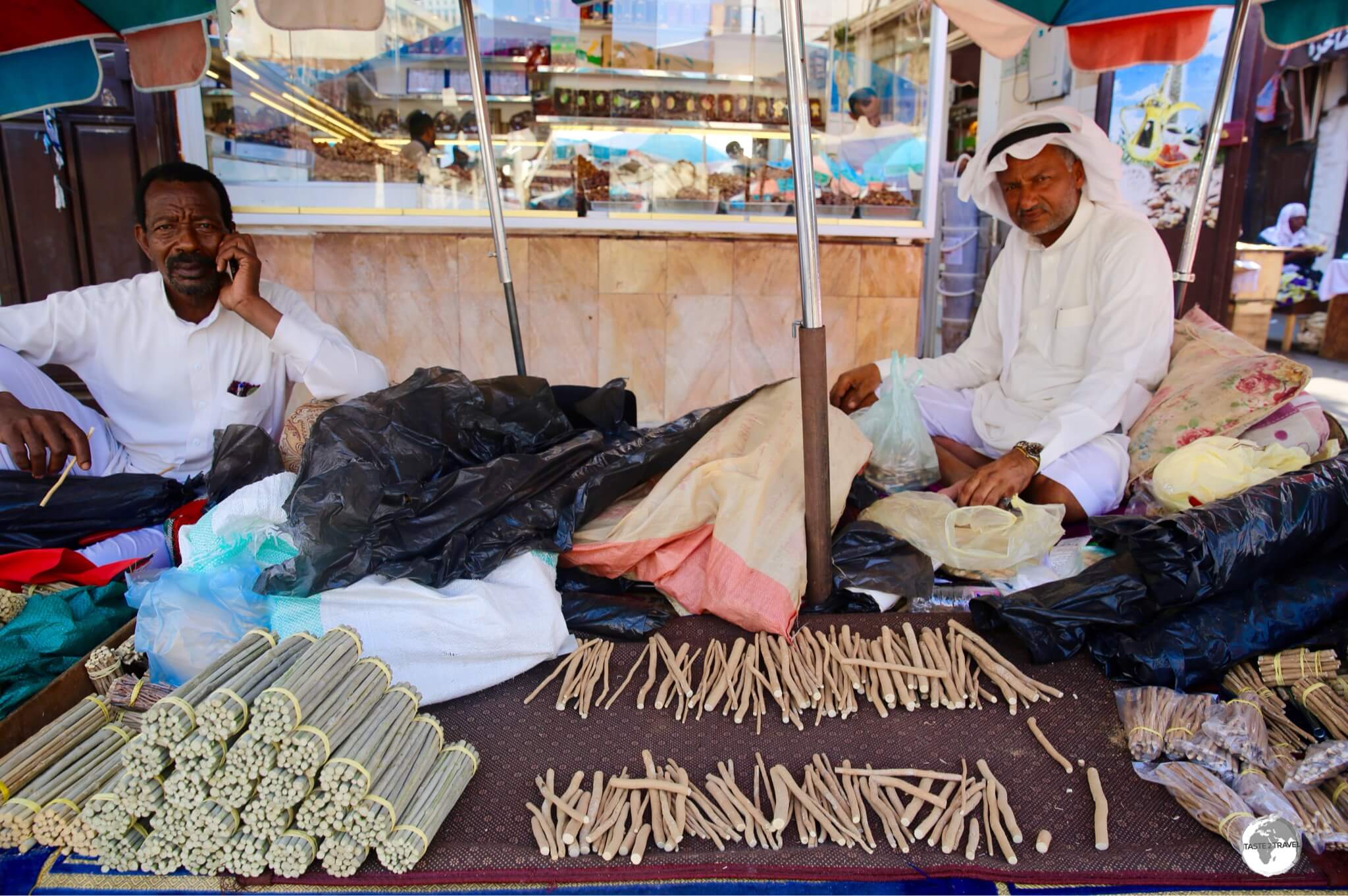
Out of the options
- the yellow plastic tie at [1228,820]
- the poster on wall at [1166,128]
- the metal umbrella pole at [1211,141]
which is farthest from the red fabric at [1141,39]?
the yellow plastic tie at [1228,820]

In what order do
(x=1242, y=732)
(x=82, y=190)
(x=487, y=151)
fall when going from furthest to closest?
(x=82, y=190) < (x=487, y=151) < (x=1242, y=732)

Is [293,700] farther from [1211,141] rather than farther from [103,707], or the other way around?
[1211,141]

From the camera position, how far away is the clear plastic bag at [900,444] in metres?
3.26

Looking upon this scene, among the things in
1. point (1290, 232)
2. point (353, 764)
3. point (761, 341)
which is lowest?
point (353, 764)

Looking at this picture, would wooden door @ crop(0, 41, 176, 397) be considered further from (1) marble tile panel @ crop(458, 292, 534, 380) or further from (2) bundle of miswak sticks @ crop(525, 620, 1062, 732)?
(2) bundle of miswak sticks @ crop(525, 620, 1062, 732)

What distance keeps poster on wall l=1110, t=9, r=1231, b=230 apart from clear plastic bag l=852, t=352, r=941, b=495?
4.48m

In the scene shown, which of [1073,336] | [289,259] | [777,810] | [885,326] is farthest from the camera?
[885,326]

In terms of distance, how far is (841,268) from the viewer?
5.17 m

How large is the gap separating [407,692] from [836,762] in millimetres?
920

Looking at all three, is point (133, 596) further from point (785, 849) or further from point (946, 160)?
point (946, 160)

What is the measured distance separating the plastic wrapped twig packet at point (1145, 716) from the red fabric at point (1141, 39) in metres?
2.91

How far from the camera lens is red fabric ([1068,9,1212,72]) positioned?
139 inches

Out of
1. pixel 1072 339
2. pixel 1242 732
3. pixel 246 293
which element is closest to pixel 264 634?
pixel 246 293

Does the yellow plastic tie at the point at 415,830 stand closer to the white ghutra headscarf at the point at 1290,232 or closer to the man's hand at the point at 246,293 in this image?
the man's hand at the point at 246,293
